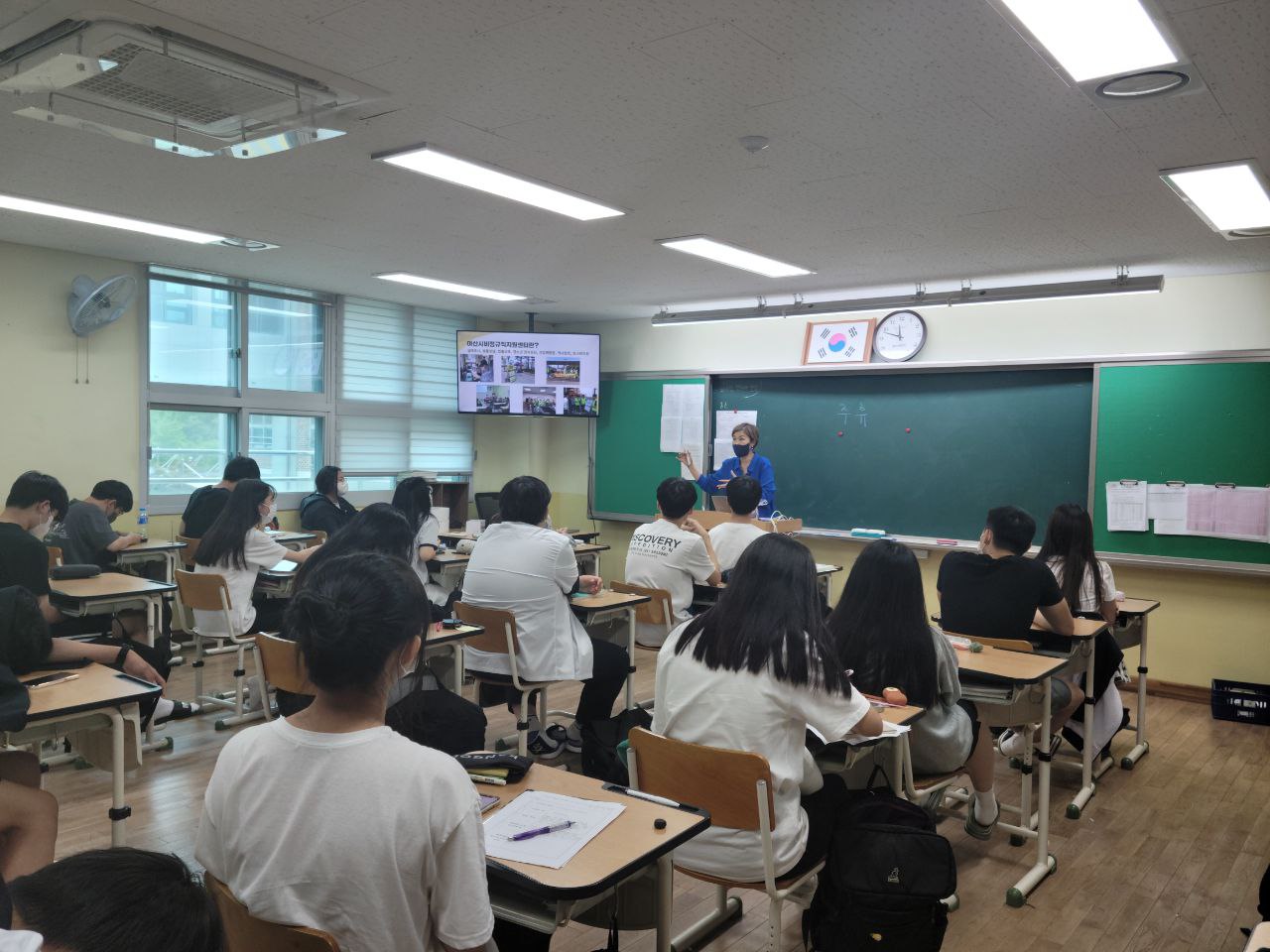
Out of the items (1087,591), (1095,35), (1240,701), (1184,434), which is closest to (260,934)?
(1095,35)

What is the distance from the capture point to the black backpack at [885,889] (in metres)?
2.24

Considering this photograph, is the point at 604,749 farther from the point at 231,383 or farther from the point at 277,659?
the point at 231,383

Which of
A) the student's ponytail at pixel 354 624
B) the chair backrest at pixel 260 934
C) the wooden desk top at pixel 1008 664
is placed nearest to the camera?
the chair backrest at pixel 260 934

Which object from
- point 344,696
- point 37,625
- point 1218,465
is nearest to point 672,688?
point 344,696

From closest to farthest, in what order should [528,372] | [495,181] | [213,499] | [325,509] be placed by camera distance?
[495,181]
[213,499]
[325,509]
[528,372]

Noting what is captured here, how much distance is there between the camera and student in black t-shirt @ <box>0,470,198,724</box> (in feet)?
10.7

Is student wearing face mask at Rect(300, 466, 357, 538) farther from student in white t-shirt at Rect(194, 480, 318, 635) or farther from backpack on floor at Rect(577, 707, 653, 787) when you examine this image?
backpack on floor at Rect(577, 707, 653, 787)

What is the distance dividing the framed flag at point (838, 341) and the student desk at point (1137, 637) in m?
3.06

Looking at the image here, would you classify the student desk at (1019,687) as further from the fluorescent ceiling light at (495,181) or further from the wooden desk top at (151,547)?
the wooden desk top at (151,547)

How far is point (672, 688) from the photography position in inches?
94.6

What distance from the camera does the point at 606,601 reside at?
4.42 meters

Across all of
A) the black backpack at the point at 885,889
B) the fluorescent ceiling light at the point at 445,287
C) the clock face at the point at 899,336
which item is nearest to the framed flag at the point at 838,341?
the clock face at the point at 899,336

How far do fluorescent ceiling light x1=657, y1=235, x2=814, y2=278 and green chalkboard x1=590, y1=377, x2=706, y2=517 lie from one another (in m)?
2.10

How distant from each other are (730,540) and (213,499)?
336 cm
